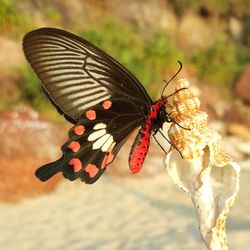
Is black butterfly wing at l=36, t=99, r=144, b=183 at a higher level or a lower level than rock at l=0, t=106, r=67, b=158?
lower

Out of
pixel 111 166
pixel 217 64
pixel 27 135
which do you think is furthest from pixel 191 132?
pixel 217 64

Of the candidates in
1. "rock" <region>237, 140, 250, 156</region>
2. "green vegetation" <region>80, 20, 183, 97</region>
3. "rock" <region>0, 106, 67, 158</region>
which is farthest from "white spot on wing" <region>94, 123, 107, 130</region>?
"green vegetation" <region>80, 20, 183, 97</region>

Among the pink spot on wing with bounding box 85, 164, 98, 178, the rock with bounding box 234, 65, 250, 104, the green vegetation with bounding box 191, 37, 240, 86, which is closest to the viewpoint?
the pink spot on wing with bounding box 85, 164, 98, 178

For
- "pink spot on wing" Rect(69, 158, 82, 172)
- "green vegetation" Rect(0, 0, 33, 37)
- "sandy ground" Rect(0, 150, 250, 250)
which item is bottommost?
"pink spot on wing" Rect(69, 158, 82, 172)

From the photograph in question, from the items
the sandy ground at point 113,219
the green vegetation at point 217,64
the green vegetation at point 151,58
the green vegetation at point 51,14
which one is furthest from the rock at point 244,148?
the green vegetation at point 51,14

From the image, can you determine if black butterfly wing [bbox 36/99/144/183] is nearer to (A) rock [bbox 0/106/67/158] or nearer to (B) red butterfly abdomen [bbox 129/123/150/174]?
(B) red butterfly abdomen [bbox 129/123/150/174]

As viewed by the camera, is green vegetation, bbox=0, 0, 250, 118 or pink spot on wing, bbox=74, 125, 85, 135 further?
green vegetation, bbox=0, 0, 250, 118

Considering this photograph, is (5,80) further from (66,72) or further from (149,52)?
(66,72)
